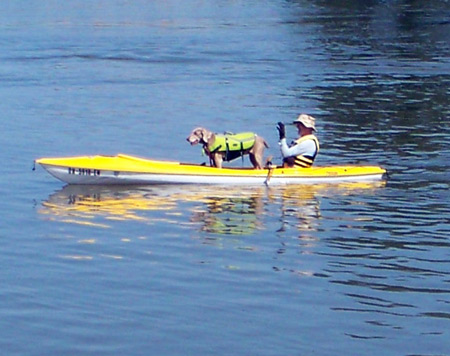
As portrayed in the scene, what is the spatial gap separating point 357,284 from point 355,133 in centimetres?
1389

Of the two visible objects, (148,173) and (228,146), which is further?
(148,173)

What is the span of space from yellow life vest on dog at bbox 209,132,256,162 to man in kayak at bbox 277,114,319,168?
0.58m

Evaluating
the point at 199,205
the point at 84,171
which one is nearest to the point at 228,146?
the point at 199,205

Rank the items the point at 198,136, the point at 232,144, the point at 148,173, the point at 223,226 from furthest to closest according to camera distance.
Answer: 1. the point at 148,173
2. the point at 232,144
3. the point at 198,136
4. the point at 223,226

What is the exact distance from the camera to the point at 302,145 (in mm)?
20797

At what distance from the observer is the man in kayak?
20562 millimetres

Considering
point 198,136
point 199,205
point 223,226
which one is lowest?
point 223,226

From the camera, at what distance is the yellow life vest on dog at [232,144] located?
67.0 feet

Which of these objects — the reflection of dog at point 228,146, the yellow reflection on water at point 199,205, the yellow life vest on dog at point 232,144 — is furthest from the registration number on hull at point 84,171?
the yellow life vest on dog at point 232,144

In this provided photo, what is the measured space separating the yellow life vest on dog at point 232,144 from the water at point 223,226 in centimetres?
69

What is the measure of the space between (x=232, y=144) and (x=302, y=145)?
132 cm

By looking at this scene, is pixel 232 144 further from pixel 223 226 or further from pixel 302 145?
pixel 223 226

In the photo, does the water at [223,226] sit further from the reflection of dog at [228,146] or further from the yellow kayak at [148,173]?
the reflection of dog at [228,146]

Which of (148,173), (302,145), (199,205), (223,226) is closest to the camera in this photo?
(223,226)
